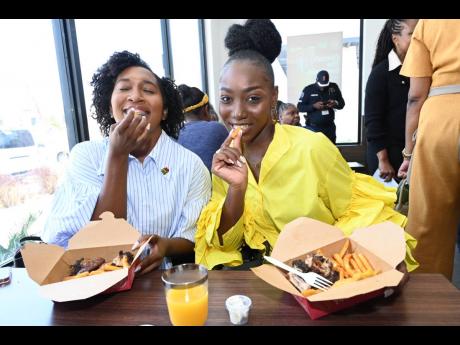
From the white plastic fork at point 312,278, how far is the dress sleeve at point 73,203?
699mm

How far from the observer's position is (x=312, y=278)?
826 mm

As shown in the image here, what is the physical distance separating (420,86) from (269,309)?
152 centimetres

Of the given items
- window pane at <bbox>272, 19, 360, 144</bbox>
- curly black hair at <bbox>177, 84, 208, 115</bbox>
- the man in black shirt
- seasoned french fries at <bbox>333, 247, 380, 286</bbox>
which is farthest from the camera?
window pane at <bbox>272, 19, 360, 144</bbox>

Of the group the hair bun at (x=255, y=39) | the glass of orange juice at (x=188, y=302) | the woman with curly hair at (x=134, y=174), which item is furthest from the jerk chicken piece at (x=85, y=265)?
the hair bun at (x=255, y=39)

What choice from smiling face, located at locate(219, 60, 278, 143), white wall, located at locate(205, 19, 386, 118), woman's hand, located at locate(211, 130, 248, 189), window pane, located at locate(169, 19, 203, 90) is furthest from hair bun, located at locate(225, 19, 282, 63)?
white wall, located at locate(205, 19, 386, 118)

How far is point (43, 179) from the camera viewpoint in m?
2.53

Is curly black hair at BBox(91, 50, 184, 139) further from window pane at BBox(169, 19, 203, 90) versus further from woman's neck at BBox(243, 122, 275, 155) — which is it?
window pane at BBox(169, 19, 203, 90)

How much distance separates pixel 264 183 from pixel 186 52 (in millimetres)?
4231

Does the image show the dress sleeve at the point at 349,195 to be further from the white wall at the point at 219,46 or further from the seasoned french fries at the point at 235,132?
the white wall at the point at 219,46

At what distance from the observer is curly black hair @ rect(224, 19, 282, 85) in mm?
1330

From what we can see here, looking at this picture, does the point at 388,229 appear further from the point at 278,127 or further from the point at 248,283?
the point at 278,127

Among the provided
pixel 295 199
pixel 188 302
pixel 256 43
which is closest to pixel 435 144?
pixel 295 199

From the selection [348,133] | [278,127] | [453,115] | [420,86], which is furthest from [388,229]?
[348,133]

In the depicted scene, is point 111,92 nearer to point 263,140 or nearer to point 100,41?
point 263,140
